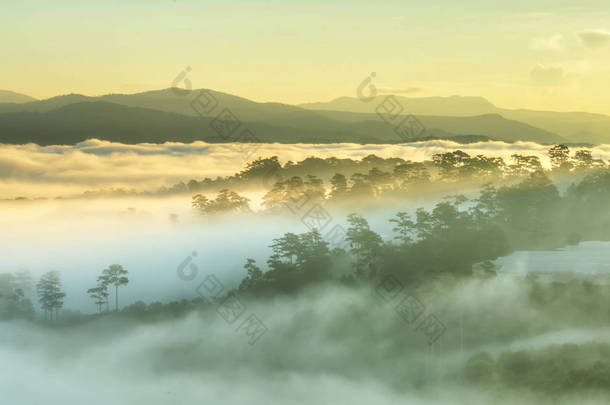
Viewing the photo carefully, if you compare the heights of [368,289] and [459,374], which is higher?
[368,289]

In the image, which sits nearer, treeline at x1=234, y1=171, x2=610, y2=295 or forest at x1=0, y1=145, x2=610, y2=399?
forest at x1=0, y1=145, x2=610, y2=399

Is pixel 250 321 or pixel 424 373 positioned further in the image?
pixel 250 321

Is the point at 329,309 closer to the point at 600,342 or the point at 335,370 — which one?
the point at 335,370

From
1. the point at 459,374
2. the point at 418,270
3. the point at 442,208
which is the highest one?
the point at 442,208

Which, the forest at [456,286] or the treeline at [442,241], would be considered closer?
the forest at [456,286]

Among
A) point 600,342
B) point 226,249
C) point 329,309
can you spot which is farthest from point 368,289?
point 226,249

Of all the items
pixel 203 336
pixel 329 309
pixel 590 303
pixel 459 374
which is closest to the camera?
pixel 459 374

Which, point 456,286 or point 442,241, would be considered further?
point 442,241

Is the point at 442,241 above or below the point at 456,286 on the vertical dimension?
above

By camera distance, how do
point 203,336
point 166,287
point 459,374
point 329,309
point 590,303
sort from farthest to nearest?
point 166,287 < point 203,336 < point 329,309 < point 590,303 < point 459,374
